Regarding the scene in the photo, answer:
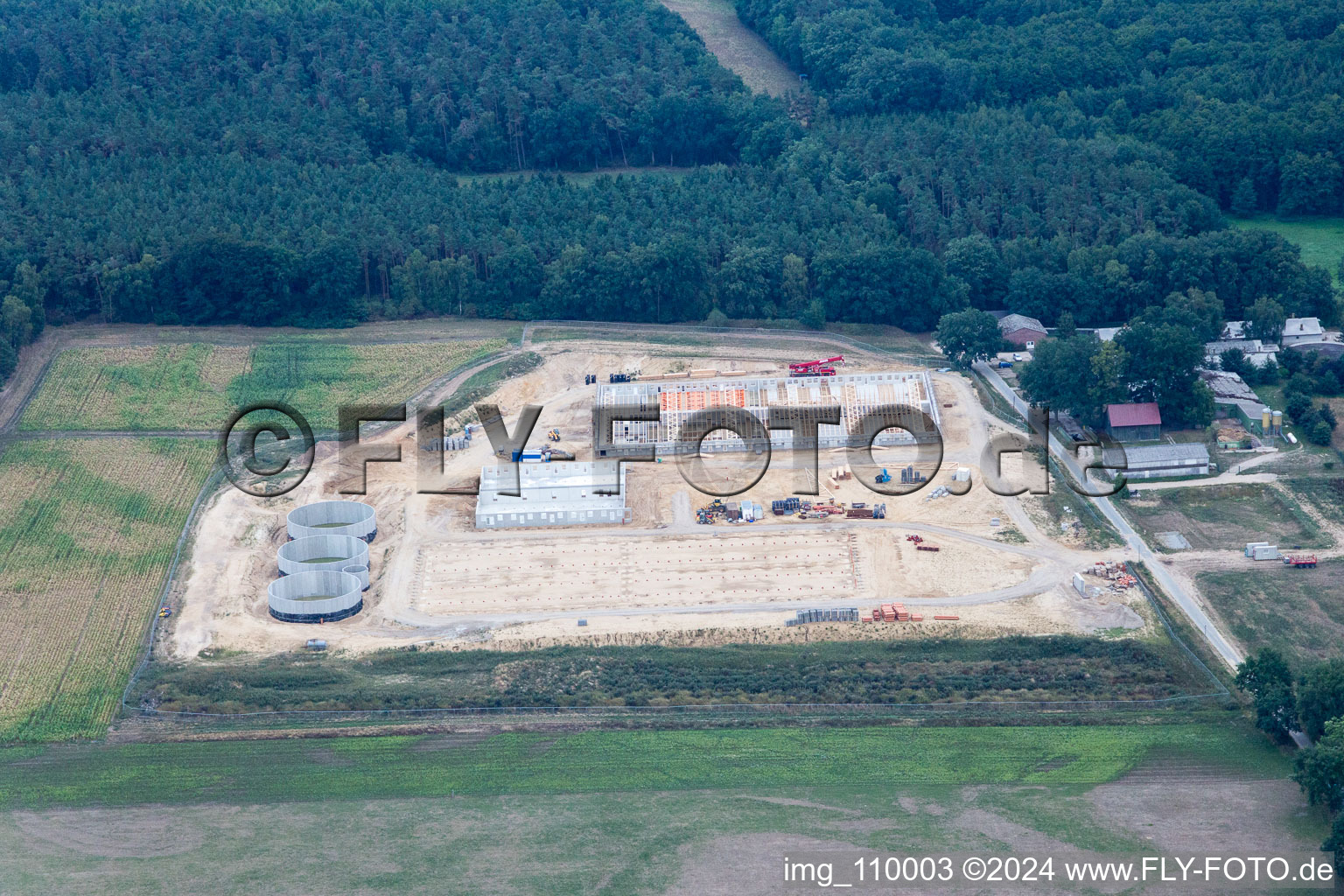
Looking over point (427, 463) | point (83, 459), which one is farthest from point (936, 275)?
point (83, 459)

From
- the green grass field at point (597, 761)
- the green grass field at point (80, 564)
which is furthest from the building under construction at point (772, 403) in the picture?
the green grass field at point (597, 761)

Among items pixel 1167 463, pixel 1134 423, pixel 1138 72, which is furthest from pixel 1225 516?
pixel 1138 72

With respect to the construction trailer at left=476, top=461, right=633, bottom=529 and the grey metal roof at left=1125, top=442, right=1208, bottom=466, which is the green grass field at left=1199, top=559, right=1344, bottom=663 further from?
the construction trailer at left=476, top=461, right=633, bottom=529

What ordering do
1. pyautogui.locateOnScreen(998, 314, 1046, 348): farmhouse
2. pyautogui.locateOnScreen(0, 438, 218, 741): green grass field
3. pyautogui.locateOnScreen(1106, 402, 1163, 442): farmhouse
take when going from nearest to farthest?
pyautogui.locateOnScreen(0, 438, 218, 741): green grass field < pyautogui.locateOnScreen(1106, 402, 1163, 442): farmhouse < pyautogui.locateOnScreen(998, 314, 1046, 348): farmhouse

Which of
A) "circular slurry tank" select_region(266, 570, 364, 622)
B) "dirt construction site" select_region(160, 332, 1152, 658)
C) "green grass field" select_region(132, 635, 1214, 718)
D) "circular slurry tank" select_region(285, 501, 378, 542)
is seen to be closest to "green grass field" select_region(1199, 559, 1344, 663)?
"dirt construction site" select_region(160, 332, 1152, 658)

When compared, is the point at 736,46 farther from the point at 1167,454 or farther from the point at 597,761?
the point at 597,761

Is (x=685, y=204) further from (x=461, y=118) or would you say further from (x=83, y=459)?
(x=83, y=459)
